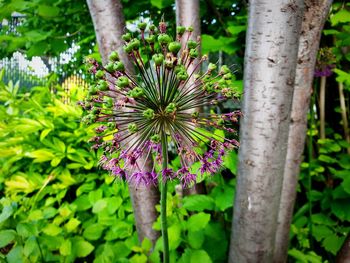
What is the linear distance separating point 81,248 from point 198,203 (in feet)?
1.88

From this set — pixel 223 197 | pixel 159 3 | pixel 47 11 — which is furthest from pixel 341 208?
pixel 47 11

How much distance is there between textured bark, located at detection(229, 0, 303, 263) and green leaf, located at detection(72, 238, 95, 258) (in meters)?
0.64

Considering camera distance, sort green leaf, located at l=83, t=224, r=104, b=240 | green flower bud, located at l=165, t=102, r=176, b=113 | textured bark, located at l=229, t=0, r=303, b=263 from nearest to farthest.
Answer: green flower bud, located at l=165, t=102, r=176, b=113 < textured bark, located at l=229, t=0, r=303, b=263 < green leaf, located at l=83, t=224, r=104, b=240

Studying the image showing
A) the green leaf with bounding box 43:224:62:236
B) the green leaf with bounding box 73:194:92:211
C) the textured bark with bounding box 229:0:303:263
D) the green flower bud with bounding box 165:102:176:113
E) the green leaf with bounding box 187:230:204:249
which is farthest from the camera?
the green leaf with bounding box 73:194:92:211

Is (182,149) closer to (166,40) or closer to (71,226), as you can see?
(166,40)

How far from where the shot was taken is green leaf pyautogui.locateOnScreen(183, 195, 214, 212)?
1.22 m

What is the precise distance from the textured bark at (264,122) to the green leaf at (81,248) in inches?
25.4

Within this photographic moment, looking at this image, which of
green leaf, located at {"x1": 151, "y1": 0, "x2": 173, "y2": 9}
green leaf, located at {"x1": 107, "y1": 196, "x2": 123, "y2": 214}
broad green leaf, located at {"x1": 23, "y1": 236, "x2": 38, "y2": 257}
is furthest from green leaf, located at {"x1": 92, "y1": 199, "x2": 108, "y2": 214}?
green leaf, located at {"x1": 151, "y1": 0, "x2": 173, "y2": 9}

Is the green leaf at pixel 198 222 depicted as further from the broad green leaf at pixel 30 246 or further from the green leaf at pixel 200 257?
the broad green leaf at pixel 30 246

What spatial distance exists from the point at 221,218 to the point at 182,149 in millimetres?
810

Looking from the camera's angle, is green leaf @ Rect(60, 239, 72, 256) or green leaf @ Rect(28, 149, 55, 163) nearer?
green leaf @ Rect(60, 239, 72, 256)

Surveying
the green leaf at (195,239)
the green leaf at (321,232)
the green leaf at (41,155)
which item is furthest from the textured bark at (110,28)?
the green leaf at (321,232)

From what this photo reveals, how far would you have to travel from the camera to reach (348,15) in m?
1.38

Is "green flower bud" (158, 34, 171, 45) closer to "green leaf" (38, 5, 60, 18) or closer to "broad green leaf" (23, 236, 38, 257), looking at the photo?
"broad green leaf" (23, 236, 38, 257)
